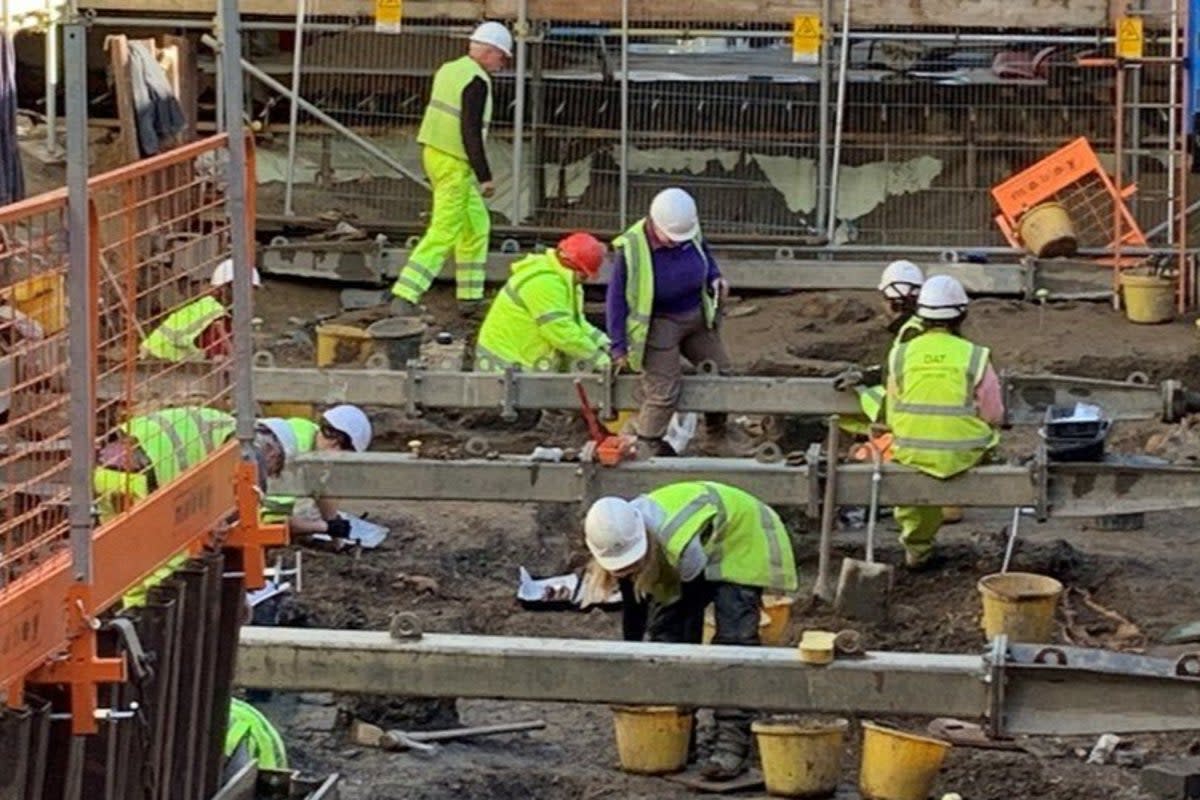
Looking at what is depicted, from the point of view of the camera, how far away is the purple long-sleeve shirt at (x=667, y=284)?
14.3 m

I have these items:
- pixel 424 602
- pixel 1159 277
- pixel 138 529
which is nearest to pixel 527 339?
pixel 424 602

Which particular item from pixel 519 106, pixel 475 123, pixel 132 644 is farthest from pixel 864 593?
pixel 519 106

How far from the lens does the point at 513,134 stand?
67.3 ft

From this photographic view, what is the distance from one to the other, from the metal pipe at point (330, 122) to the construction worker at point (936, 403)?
805 cm

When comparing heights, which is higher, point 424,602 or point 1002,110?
point 1002,110

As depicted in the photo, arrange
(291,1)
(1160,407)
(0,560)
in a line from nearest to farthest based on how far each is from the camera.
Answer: (0,560)
(1160,407)
(291,1)

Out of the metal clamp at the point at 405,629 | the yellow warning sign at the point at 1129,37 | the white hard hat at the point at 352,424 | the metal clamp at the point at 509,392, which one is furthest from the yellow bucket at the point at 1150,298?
the metal clamp at the point at 405,629

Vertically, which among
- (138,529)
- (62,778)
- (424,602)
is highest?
(138,529)

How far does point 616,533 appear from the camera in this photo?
31.4 ft

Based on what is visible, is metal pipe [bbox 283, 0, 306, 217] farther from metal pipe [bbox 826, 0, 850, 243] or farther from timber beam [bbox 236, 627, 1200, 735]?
timber beam [bbox 236, 627, 1200, 735]

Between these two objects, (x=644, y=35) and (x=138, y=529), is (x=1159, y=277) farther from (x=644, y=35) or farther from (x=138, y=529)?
(x=138, y=529)

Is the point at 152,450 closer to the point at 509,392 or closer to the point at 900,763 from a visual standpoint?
the point at 900,763

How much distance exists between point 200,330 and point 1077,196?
42.2ft

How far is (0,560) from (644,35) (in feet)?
48.8
